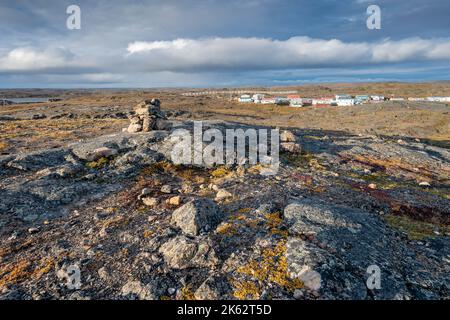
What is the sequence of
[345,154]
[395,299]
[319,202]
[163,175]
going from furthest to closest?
1. [345,154]
2. [163,175]
3. [319,202]
4. [395,299]

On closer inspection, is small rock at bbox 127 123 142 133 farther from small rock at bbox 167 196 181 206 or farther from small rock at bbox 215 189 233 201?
small rock at bbox 215 189 233 201

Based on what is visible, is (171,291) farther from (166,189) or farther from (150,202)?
(166,189)

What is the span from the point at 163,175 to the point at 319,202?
839 centimetres

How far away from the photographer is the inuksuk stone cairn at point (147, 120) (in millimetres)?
23578

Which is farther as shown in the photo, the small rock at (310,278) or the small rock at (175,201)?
Result: the small rock at (175,201)

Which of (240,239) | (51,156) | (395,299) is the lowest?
(395,299)

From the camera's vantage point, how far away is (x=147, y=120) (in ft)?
77.5

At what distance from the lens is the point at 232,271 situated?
841 centimetres

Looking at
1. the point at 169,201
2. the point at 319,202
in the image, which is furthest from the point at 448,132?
the point at 169,201

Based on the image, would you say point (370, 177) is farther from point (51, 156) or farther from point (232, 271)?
point (51, 156)

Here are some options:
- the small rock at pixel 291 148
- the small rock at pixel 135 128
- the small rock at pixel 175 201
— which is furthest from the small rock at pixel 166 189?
the small rock at pixel 135 128

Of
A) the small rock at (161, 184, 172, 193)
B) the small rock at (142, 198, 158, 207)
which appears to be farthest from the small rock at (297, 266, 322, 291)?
the small rock at (161, 184, 172, 193)

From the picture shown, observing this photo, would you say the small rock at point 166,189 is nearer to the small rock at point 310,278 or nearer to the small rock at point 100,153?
the small rock at point 100,153

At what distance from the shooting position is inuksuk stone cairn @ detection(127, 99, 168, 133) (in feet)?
77.4
